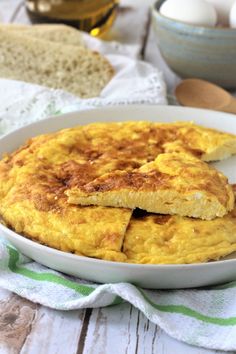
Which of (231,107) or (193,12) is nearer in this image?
(231,107)

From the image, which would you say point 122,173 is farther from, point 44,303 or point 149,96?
point 149,96

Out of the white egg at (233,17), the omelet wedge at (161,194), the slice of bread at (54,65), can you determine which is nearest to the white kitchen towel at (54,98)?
the slice of bread at (54,65)

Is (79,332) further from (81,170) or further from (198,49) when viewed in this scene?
(198,49)

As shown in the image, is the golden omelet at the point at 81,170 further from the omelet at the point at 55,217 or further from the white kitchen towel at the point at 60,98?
the white kitchen towel at the point at 60,98

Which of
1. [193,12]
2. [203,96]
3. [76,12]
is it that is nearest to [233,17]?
[193,12]

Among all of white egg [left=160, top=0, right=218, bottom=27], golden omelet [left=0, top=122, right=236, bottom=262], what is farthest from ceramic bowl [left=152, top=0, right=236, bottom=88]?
golden omelet [left=0, top=122, right=236, bottom=262]

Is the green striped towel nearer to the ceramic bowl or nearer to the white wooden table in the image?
the white wooden table
